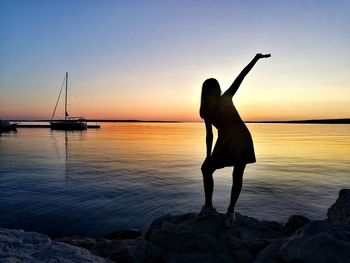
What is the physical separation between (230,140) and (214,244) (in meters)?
1.84

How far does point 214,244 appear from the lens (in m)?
5.77

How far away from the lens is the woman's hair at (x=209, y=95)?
20.2ft

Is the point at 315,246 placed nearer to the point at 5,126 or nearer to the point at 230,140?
the point at 230,140

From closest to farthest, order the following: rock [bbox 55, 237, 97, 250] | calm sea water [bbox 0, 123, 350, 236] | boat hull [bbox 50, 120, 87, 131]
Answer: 1. rock [bbox 55, 237, 97, 250]
2. calm sea water [bbox 0, 123, 350, 236]
3. boat hull [bbox 50, 120, 87, 131]

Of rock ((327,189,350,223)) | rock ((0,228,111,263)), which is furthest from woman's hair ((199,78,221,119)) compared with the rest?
rock ((327,189,350,223))

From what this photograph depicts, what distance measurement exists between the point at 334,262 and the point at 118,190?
14.4 metres

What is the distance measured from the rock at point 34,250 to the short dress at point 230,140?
3.14 meters

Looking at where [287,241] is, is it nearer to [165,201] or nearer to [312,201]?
[165,201]

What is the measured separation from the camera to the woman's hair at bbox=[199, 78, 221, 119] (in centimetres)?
615

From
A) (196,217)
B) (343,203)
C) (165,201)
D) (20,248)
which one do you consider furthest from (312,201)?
(20,248)

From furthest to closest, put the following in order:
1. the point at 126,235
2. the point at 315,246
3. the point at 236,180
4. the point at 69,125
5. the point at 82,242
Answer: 1. the point at 69,125
2. the point at 126,235
3. the point at 82,242
4. the point at 236,180
5. the point at 315,246

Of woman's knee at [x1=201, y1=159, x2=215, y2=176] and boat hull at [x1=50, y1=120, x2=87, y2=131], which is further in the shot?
boat hull at [x1=50, y1=120, x2=87, y2=131]

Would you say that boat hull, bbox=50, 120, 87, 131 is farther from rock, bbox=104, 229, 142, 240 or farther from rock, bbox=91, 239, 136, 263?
rock, bbox=91, 239, 136, 263

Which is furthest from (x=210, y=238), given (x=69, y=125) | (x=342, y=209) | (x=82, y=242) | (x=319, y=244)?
(x=69, y=125)
